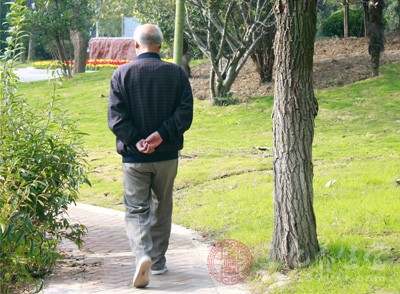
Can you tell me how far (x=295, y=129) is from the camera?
686cm

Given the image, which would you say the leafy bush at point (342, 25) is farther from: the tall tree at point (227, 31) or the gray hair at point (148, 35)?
the gray hair at point (148, 35)

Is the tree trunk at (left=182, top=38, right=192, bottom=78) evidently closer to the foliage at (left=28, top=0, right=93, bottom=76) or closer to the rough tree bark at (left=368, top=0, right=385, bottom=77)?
the rough tree bark at (left=368, top=0, right=385, bottom=77)

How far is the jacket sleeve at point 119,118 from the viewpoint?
6.80m

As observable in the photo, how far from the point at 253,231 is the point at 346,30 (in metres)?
21.3

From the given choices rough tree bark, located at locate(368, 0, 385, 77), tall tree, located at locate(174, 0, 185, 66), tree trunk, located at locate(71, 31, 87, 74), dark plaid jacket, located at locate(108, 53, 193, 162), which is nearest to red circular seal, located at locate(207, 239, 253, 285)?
dark plaid jacket, located at locate(108, 53, 193, 162)

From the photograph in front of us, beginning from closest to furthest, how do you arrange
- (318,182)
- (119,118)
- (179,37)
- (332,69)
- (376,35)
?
(119,118)
(318,182)
(179,37)
(376,35)
(332,69)

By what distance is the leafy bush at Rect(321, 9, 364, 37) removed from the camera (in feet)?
98.4

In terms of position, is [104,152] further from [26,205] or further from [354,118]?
[26,205]

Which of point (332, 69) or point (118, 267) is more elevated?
point (332, 69)

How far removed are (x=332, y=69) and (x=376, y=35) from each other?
7.13ft

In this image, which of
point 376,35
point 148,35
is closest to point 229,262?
point 148,35

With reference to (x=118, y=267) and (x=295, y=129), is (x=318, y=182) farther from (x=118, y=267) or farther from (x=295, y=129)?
(x=118, y=267)

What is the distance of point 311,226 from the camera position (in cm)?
687

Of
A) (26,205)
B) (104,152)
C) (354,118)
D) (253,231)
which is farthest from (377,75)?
(26,205)
